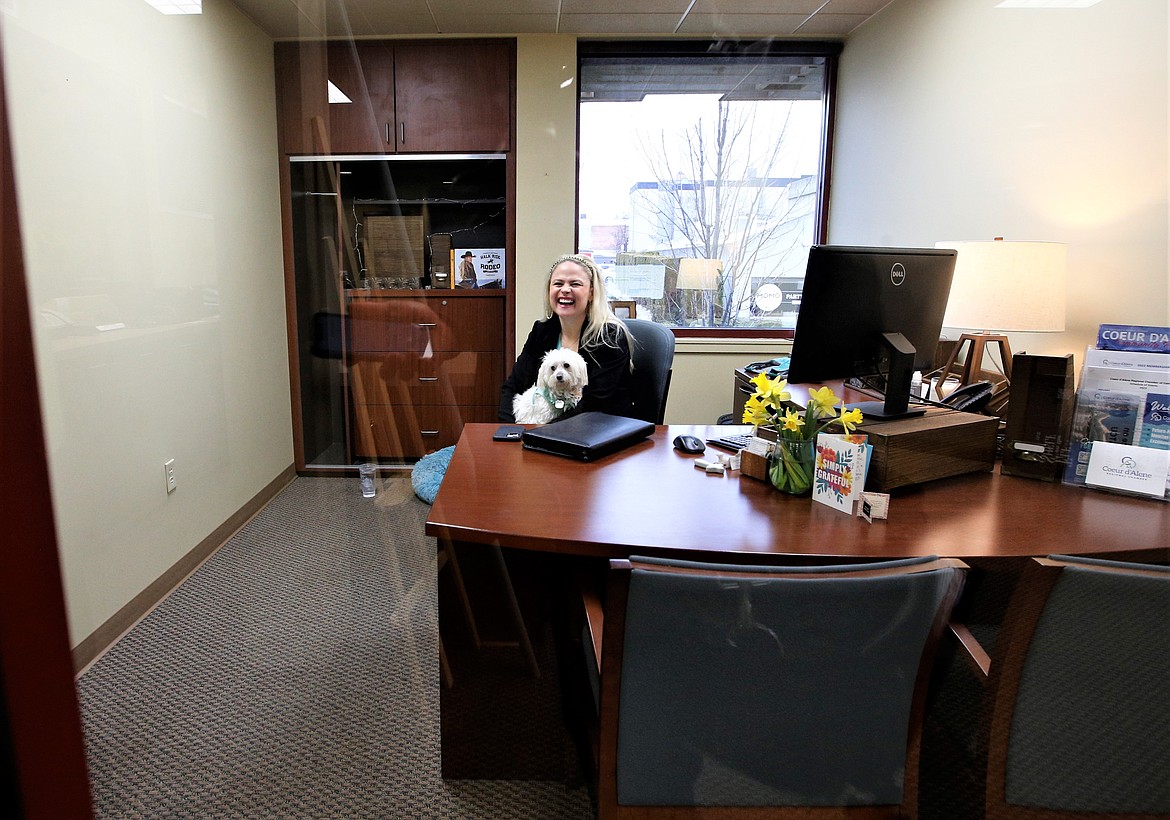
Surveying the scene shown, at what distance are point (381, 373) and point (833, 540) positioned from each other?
870 mm

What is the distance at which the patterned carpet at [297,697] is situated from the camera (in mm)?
1109

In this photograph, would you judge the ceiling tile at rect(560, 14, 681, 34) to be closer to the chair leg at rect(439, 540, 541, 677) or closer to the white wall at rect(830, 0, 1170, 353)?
the white wall at rect(830, 0, 1170, 353)

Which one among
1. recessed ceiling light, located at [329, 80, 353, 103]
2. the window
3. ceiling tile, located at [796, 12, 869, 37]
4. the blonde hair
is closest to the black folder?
the blonde hair

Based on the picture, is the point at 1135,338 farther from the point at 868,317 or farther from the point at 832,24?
the point at 832,24

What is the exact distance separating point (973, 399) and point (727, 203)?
198 centimetres

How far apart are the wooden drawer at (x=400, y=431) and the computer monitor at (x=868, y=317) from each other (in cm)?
74

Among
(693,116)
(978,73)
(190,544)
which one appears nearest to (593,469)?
(190,544)

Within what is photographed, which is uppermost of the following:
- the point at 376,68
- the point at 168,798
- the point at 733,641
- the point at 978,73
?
the point at 978,73

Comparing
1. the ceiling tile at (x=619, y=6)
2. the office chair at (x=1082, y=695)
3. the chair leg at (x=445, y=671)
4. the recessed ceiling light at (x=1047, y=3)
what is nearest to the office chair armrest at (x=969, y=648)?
the office chair at (x=1082, y=695)

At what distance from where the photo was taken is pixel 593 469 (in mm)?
1315

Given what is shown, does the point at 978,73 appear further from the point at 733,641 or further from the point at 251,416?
the point at 251,416

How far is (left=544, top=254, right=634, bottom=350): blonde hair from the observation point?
2.00 metres

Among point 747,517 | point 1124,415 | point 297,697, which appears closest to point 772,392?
point 747,517

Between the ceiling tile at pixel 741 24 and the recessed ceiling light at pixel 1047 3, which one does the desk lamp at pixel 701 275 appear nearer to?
the ceiling tile at pixel 741 24
